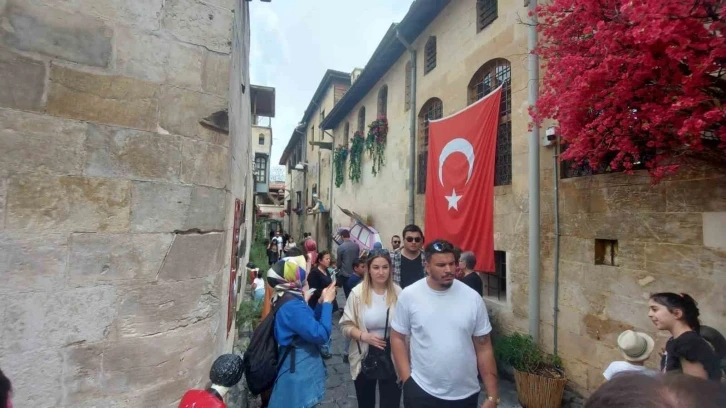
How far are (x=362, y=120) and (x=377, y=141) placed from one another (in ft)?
7.73

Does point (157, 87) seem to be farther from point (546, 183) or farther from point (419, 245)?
point (546, 183)

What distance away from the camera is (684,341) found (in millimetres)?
2047

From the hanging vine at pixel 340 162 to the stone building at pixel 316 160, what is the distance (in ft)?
4.52

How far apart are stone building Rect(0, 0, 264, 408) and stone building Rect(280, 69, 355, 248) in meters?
13.8

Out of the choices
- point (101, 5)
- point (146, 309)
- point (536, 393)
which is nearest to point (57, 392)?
point (146, 309)

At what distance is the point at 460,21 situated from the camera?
6762mm

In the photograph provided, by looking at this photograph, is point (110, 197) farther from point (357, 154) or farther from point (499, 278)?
point (357, 154)

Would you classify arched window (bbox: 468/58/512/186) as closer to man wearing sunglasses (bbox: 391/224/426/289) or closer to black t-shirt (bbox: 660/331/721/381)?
man wearing sunglasses (bbox: 391/224/426/289)

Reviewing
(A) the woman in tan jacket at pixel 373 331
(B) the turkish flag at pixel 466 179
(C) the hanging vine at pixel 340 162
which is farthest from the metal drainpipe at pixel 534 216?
(C) the hanging vine at pixel 340 162

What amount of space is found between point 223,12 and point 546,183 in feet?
13.5

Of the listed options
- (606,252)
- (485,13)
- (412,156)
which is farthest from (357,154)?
(606,252)

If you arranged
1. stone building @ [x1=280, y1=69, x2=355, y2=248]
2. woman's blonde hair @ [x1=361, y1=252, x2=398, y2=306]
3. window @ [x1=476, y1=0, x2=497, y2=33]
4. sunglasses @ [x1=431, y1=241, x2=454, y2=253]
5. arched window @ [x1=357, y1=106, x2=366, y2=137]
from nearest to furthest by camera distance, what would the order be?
1. sunglasses @ [x1=431, y1=241, x2=454, y2=253]
2. woman's blonde hair @ [x1=361, y1=252, x2=398, y2=306]
3. window @ [x1=476, y1=0, x2=497, y2=33]
4. arched window @ [x1=357, y1=106, x2=366, y2=137]
5. stone building @ [x1=280, y1=69, x2=355, y2=248]

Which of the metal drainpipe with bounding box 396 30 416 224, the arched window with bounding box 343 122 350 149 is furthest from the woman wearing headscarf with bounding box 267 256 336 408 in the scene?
the arched window with bounding box 343 122 350 149

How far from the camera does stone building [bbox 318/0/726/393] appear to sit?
3.18 metres
